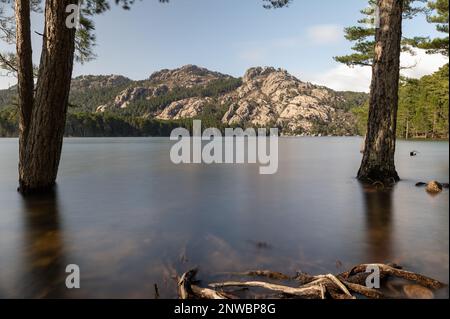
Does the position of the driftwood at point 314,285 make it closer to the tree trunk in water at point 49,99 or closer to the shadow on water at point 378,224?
the shadow on water at point 378,224

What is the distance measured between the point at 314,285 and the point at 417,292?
39.0 inches

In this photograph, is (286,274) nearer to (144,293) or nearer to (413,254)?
(144,293)

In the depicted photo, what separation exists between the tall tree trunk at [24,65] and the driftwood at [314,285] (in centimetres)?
846

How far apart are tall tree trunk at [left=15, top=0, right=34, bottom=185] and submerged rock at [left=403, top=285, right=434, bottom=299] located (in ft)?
32.5

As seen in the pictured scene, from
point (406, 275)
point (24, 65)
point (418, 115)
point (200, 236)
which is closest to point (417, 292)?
point (406, 275)

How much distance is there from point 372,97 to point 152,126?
564ft

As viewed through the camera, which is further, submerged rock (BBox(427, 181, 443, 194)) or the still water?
submerged rock (BBox(427, 181, 443, 194))

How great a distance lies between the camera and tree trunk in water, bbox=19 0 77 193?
332 inches

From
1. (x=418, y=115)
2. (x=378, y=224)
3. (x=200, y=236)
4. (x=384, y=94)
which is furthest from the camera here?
(x=418, y=115)

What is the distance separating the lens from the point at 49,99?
28.3ft

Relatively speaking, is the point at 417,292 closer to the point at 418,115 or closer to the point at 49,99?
the point at 49,99

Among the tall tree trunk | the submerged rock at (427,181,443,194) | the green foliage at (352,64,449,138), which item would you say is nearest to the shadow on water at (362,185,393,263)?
the submerged rock at (427,181,443,194)

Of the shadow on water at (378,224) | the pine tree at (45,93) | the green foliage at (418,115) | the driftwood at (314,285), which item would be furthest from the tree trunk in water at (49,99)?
the green foliage at (418,115)

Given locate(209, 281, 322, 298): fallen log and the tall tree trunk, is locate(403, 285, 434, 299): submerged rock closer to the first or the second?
locate(209, 281, 322, 298): fallen log
